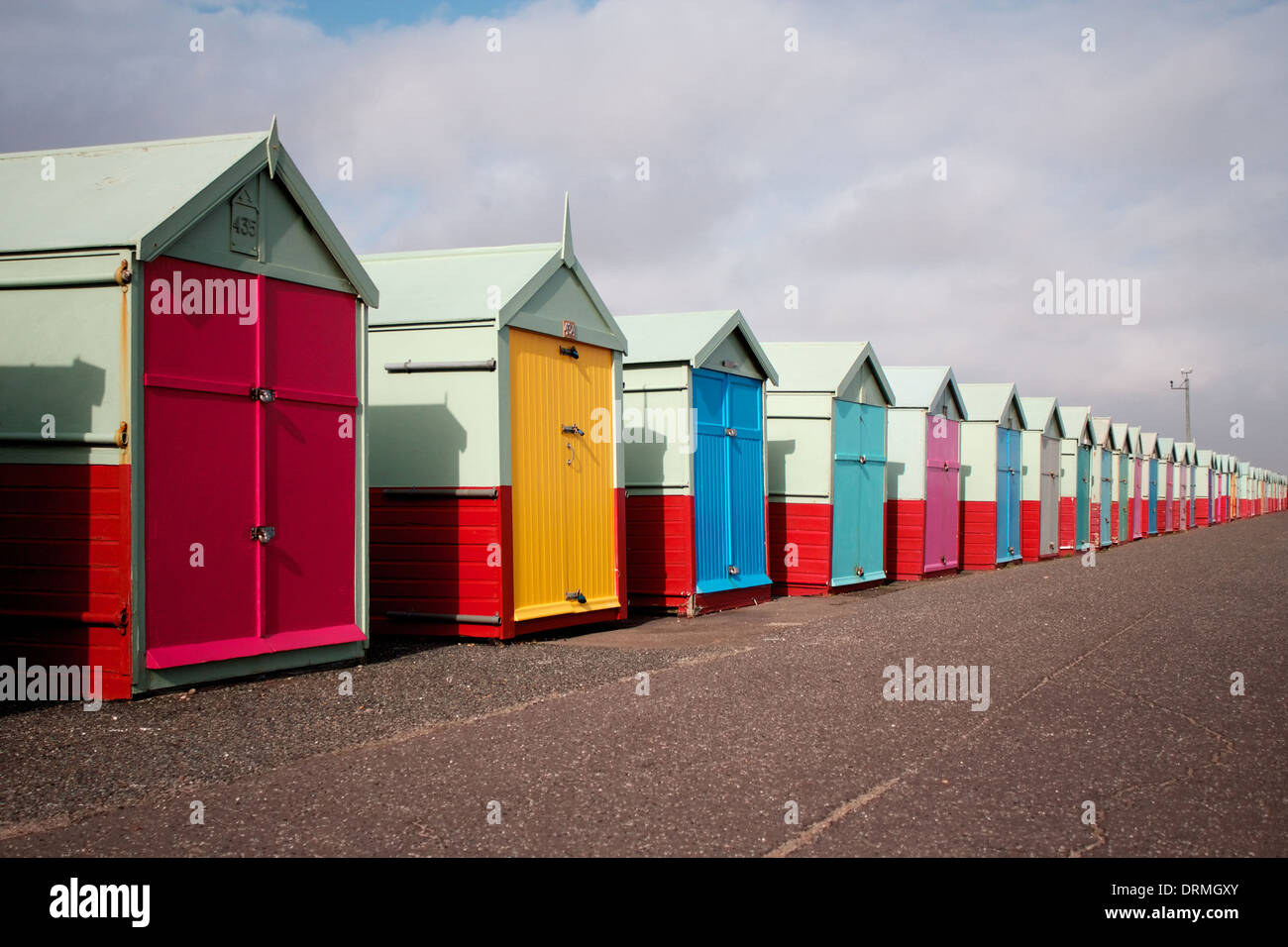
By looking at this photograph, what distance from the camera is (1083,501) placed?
116ft

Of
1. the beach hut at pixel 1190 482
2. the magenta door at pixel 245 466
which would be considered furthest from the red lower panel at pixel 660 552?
the beach hut at pixel 1190 482

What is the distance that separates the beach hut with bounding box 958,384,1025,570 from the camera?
2553 cm

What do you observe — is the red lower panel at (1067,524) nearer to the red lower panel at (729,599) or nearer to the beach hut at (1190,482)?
the red lower panel at (729,599)

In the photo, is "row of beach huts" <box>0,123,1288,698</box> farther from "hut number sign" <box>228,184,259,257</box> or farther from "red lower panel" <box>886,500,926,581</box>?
"red lower panel" <box>886,500,926,581</box>

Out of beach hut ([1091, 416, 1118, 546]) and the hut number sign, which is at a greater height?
the hut number sign

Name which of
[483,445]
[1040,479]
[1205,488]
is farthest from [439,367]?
[1205,488]

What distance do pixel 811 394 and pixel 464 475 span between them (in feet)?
27.2

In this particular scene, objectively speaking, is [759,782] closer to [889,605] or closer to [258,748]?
[258,748]

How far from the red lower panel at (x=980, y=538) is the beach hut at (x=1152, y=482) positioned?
84.2ft

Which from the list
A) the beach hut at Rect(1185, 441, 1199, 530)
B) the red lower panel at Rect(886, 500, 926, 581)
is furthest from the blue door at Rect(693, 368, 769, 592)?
the beach hut at Rect(1185, 441, 1199, 530)

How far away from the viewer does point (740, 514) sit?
53.1 ft

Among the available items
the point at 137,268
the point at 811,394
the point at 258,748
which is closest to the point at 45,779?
the point at 258,748

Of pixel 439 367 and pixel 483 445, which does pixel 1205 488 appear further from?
pixel 439 367

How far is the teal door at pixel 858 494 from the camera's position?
18453 mm
